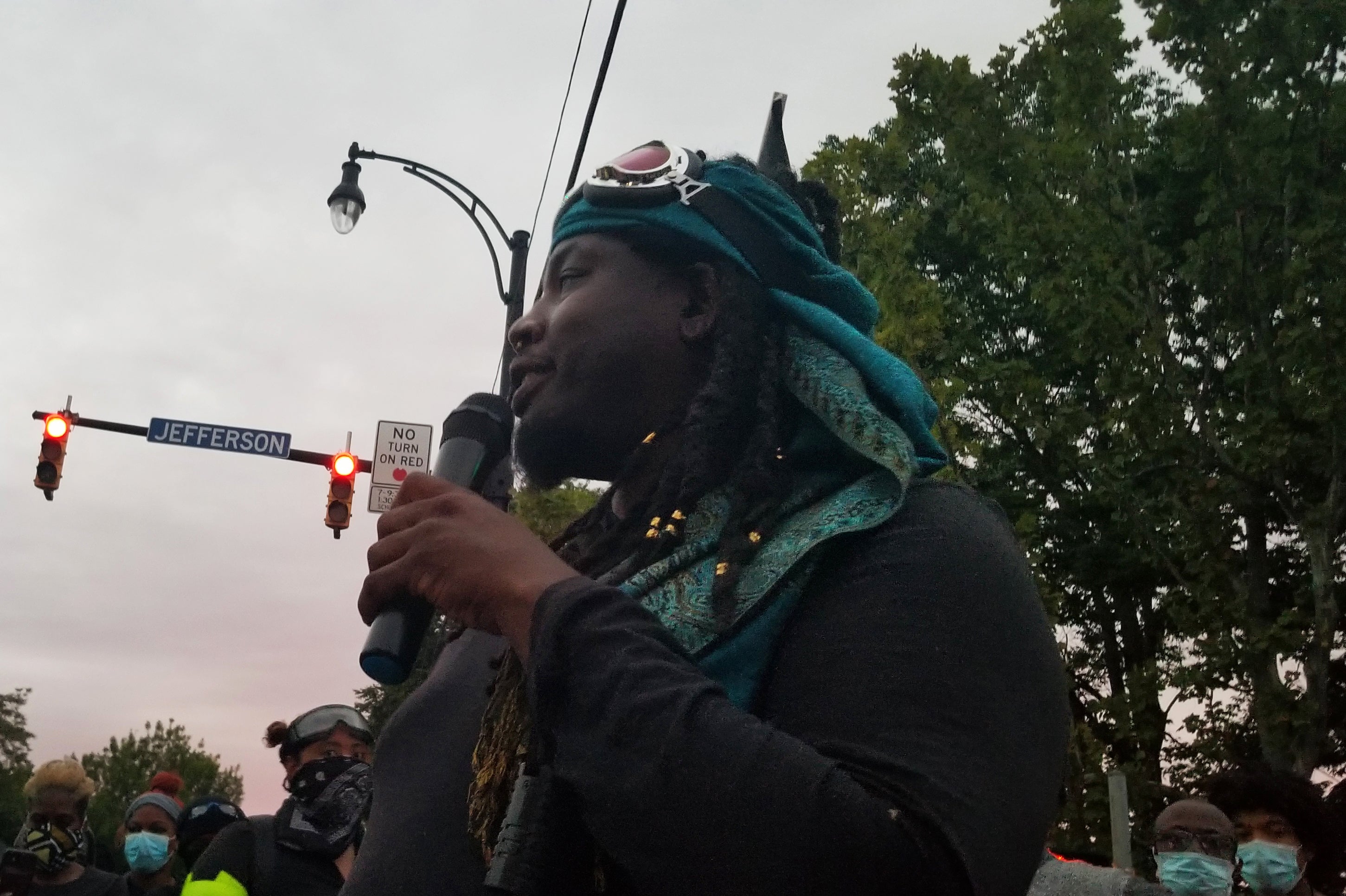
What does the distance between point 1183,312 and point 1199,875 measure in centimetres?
1182

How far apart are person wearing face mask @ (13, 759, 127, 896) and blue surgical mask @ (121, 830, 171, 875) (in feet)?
2.03

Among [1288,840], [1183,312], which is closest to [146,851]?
[1288,840]

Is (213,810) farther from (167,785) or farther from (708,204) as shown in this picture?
(708,204)

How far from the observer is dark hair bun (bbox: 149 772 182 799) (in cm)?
731

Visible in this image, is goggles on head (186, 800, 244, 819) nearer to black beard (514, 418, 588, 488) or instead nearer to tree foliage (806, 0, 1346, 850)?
black beard (514, 418, 588, 488)

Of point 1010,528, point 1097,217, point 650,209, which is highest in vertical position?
point 1097,217

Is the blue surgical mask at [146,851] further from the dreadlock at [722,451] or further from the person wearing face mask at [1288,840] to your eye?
the dreadlock at [722,451]

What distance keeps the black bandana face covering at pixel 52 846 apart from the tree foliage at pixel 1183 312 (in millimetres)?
7975

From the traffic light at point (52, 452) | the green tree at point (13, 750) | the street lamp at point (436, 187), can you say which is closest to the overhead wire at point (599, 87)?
the street lamp at point (436, 187)

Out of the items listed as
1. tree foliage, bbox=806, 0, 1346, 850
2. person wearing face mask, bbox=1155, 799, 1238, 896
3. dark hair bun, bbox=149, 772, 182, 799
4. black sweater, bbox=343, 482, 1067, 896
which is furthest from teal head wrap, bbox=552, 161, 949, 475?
tree foliage, bbox=806, 0, 1346, 850

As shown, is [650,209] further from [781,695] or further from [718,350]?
[781,695]

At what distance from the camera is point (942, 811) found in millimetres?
1237

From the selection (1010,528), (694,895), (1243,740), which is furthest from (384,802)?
(1243,740)

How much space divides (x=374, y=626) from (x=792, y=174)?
1.05 metres
